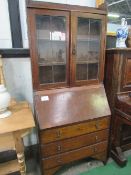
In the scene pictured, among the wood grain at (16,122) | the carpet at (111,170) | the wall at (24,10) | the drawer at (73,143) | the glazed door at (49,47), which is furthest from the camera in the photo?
the carpet at (111,170)

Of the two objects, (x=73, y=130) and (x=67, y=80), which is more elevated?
(x=67, y=80)

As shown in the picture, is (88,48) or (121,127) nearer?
(88,48)

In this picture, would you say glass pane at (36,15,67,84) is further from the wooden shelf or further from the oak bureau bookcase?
the wooden shelf

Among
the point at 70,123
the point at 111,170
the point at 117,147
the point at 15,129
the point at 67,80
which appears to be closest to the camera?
Result: the point at 15,129

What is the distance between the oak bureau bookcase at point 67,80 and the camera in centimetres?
139

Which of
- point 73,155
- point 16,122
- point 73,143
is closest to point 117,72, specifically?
point 73,143

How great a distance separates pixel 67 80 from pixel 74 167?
105cm

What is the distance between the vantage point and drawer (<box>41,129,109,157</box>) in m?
1.47

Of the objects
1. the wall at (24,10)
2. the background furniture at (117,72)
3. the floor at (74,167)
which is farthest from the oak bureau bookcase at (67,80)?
the wall at (24,10)

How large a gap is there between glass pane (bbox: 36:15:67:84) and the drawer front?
0.77 m

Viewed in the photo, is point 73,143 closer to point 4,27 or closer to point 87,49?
point 87,49

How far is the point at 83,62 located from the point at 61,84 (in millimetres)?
336

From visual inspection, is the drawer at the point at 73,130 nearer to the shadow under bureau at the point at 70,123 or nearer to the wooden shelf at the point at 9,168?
the shadow under bureau at the point at 70,123

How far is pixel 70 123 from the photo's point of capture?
4.80 ft
